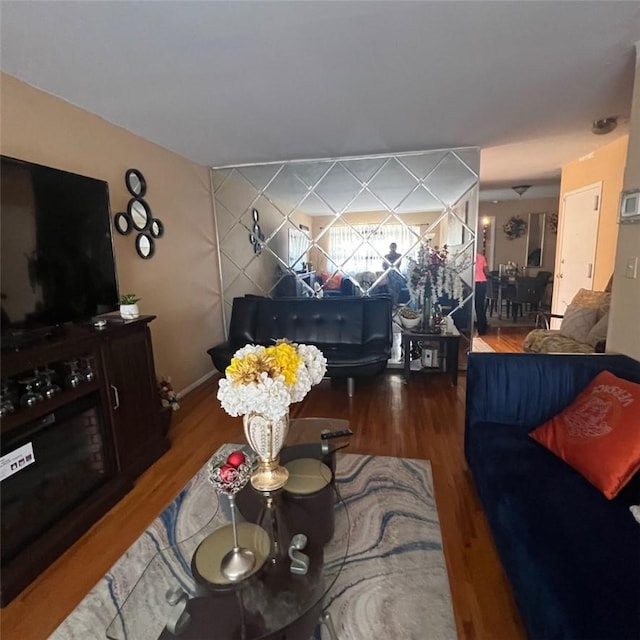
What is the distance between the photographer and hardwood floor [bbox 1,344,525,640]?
4.65 ft

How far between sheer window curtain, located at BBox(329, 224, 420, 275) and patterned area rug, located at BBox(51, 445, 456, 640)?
2.54 metres

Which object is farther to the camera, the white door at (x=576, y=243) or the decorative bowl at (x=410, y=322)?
the white door at (x=576, y=243)

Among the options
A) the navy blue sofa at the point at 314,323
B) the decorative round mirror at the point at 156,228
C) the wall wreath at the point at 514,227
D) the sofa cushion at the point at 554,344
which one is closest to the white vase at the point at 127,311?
the decorative round mirror at the point at 156,228

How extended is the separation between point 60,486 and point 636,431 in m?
2.51

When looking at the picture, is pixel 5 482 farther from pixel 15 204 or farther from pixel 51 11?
pixel 51 11

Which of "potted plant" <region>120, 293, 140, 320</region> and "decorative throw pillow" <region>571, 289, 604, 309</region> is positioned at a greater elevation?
"potted plant" <region>120, 293, 140, 320</region>

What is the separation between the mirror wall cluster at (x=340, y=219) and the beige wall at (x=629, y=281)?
1.73 meters

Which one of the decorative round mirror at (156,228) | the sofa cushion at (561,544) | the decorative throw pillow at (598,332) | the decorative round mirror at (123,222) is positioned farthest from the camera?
the decorative round mirror at (156,228)

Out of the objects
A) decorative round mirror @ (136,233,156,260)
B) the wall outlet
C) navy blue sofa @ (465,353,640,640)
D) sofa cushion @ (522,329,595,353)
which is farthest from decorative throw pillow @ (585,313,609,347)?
decorative round mirror @ (136,233,156,260)

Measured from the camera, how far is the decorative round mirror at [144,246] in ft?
9.79

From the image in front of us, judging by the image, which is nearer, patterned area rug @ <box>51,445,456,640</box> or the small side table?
patterned area rug @ <box>51,445,456,640</box>

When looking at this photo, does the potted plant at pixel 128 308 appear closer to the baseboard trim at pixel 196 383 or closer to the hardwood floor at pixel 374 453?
the hardwood floor at pixel 374 453

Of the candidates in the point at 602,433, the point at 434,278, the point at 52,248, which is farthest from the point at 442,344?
the point at 52,248

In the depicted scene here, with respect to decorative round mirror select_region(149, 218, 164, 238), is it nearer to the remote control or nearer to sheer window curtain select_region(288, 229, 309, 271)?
sheer window curtain select_region(288, 229, 309, 271)
